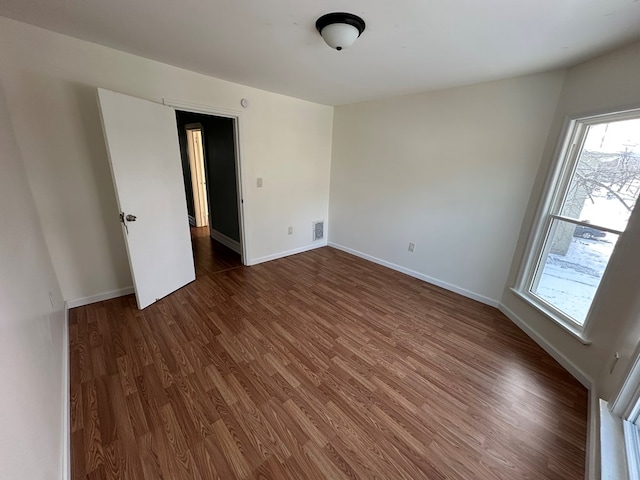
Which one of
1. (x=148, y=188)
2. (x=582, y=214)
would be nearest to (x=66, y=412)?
(x=148, y=188)

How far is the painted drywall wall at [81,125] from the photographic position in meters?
1.85

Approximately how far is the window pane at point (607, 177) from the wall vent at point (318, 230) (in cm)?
305

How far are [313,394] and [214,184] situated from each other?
371 cm

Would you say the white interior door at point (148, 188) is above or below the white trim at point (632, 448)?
above

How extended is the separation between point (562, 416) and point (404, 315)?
1222mm

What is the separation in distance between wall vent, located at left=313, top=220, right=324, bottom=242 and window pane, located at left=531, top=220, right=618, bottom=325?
290 centimetres

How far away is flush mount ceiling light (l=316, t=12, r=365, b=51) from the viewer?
1429 mm

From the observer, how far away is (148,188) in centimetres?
234

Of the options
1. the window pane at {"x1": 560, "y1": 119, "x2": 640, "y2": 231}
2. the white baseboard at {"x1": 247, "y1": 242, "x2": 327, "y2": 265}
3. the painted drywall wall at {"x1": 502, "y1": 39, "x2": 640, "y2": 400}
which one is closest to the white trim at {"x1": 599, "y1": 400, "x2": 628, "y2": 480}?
the painted drywall wall at {"x1": 502, "y1": 39, "x2": 640, "y2": 400}

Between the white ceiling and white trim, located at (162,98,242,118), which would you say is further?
white trim, located at (162,98,242,118)

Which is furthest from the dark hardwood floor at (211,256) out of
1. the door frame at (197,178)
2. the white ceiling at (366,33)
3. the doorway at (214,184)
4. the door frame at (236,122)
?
the white ceiling at (366,33)

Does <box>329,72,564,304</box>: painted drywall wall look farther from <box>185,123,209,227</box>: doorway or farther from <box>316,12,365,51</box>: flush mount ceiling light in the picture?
<box>185,123,209,227</box>: doorway

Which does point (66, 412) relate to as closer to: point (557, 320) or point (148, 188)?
point (148, 188)

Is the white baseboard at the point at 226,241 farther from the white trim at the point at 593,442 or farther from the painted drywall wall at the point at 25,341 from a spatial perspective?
the white trim at the point at 593,442
